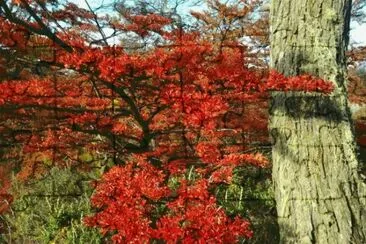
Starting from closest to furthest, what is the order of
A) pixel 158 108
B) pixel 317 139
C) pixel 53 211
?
1. pixel 317 139
2. pixel 158 108
3. pixel 53 211

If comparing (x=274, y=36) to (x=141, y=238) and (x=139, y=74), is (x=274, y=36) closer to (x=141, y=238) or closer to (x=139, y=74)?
(x=139, y=74)

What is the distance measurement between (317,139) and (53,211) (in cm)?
390

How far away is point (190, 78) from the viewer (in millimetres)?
3949

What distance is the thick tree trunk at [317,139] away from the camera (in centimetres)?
366

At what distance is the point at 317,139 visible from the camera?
3.70 m

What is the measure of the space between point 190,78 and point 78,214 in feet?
10.4

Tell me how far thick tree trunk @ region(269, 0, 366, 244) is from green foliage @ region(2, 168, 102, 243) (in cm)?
287

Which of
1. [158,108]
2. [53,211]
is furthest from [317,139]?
[53,211]

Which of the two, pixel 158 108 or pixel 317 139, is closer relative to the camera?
pixel 317 139

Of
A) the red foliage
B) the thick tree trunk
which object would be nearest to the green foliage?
the red foliage

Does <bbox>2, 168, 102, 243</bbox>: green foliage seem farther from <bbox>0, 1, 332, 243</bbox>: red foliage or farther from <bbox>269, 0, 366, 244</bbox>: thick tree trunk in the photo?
<bbox>269, 0, 366, 244</bbox>: thick tree trunk

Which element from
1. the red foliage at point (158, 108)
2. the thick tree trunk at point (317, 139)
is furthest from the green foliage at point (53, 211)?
the thick tree trunk at point (317, 139)

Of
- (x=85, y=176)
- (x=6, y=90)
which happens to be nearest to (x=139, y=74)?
(x=6, y=90)

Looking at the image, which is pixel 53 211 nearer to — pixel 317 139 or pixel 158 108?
pixel 158 108
